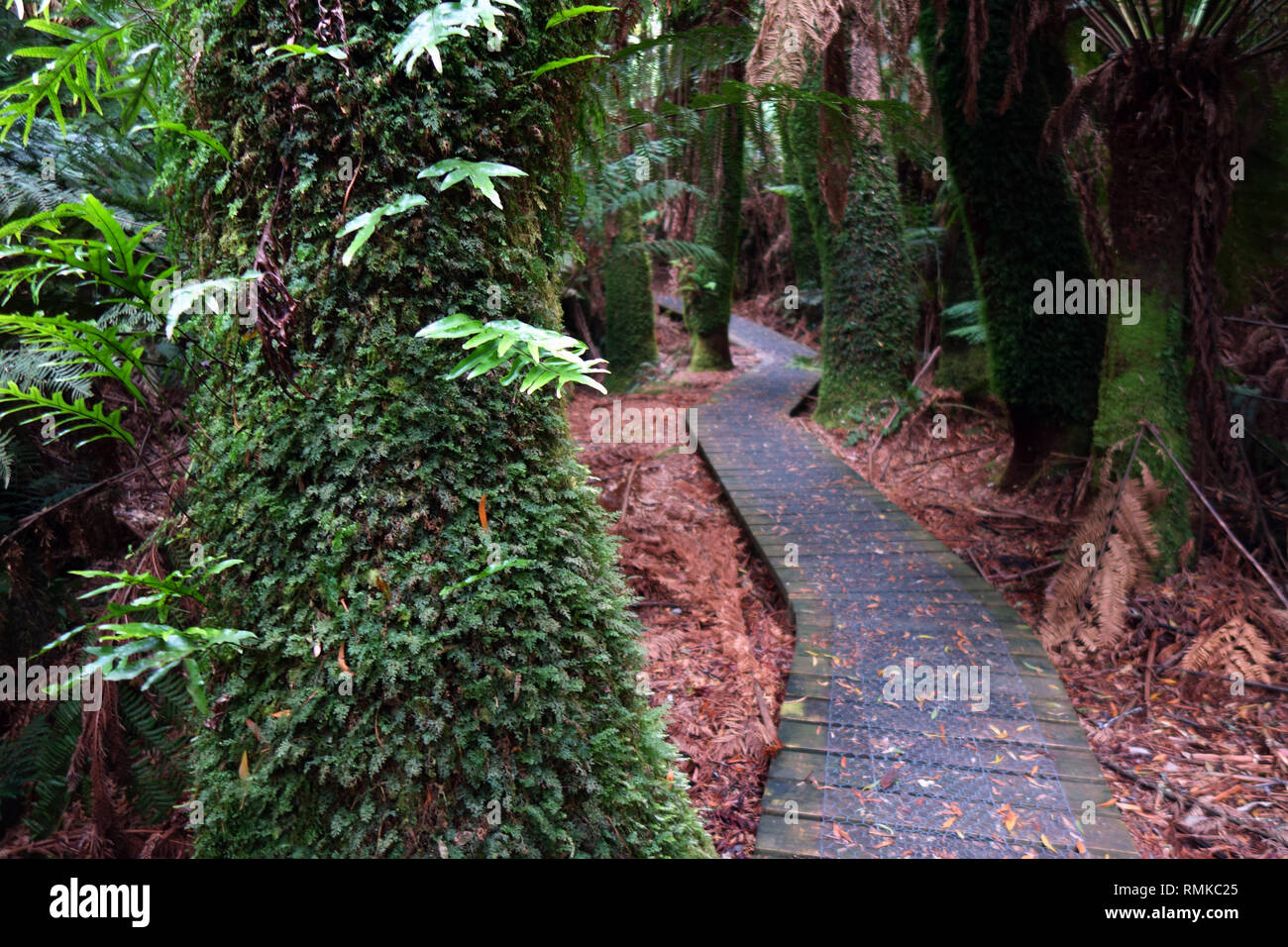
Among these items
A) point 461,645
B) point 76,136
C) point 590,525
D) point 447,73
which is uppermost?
point 76,136

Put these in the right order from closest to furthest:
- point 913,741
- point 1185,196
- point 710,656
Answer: point 913,741 → point 710,656 → point 1185,196

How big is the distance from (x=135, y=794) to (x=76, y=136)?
2780 mm

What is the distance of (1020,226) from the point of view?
5.20m

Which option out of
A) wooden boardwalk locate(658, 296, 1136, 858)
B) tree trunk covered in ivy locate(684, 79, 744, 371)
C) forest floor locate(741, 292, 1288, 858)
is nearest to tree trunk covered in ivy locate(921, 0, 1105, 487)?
forest floor locate(741, 292, 1288, 858)

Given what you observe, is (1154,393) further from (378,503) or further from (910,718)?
(378,503)

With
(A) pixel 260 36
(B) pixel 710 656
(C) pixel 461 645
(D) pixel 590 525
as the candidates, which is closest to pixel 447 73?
(A) pixel 260 36

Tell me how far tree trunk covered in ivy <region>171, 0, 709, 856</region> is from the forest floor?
7.77 ft

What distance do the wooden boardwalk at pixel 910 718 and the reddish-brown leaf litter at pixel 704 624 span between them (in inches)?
5.8

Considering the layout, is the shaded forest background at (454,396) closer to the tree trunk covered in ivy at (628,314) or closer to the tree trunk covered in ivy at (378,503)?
the tree trunk covered in ivy at (378,503)

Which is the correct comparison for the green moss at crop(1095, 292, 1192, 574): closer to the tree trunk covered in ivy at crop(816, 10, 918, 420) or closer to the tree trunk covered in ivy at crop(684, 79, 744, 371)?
the tree trunk covered in ivy at crop(816, 10, 918, 420)

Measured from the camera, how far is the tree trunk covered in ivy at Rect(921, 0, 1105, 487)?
5066mm

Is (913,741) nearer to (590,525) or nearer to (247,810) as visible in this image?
(590,525)

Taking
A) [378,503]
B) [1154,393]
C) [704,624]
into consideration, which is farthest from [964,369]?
[378,503]

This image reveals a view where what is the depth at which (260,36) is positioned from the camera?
62.7 inches
